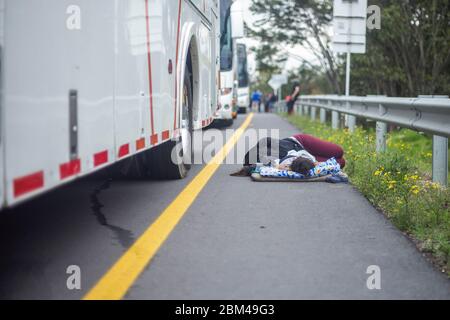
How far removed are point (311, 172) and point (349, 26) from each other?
915cm

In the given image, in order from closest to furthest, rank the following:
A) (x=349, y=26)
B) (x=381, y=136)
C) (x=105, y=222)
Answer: (x=105, y=222), (x=381, y=136), (x=349, y=26)

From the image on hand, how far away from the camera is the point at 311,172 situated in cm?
810

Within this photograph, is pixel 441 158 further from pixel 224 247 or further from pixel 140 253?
pixel 140 253

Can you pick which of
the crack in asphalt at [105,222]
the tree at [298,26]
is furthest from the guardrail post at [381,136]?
the tree at [298,26]

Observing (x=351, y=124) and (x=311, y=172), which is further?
(x=351, y=124)

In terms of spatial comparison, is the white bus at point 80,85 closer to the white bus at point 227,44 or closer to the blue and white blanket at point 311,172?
the blue and white blanket at point 311,172

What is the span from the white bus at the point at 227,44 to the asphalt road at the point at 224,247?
490 centimetres

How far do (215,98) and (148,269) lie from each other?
279 inches

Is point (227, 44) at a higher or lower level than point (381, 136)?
higher

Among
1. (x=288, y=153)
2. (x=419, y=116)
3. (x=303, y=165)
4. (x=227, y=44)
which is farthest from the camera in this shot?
(x=227, y=44)

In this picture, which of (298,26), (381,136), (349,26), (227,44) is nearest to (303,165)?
(381,136)

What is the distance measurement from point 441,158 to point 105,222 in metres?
3.29

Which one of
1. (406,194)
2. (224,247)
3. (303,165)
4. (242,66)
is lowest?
(224,247)

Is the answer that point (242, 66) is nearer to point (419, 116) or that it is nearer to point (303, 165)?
point (303, 165)
